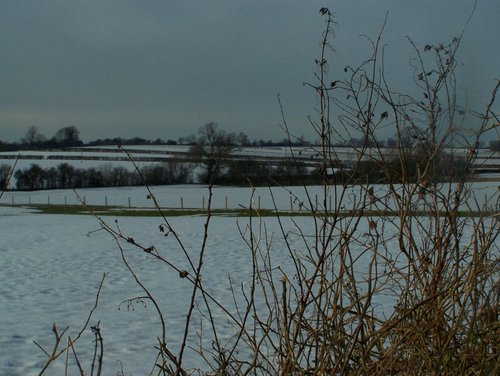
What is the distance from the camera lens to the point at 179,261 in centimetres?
1363

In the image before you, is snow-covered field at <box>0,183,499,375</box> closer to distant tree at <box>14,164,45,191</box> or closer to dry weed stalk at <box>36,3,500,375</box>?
dry weed stalk at <box>36,3,500,375</box>

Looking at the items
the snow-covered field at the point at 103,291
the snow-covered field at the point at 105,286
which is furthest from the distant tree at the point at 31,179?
the snow-covered field at the point at 103,291

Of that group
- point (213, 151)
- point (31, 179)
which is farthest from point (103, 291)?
point (31, 179)

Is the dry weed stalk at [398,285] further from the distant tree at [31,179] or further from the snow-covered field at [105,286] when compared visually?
the distant tree at [31,179]

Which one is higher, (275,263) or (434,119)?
(434,119)

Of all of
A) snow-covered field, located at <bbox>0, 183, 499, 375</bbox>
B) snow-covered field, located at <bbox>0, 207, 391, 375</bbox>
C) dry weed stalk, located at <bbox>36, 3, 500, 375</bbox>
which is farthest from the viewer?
snow-covered field, located at <bbox>0, 207, 391, 375</bbox>

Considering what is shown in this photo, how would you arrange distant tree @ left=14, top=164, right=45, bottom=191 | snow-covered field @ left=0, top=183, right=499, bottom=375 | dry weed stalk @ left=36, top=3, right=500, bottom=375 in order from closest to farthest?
dry weed stalk @ left=36, top=3, right=500, bottom=375 → snow-covered field @ left=0, top=183, right=499, bottom=375 → distant tree @ left=14, top=164, right=45, bottom=191

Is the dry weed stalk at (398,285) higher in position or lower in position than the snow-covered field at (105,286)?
higher

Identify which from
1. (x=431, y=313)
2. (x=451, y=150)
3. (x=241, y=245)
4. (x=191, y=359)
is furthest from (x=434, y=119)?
(x=241, y=245)

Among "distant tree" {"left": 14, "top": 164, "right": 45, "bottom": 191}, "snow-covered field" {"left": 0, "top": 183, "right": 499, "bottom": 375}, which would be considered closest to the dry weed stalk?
"snow-covered field" {"left": 0, "top": 183, "right": 499, "bottom": 375}

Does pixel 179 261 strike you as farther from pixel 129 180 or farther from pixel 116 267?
pixel 129 180

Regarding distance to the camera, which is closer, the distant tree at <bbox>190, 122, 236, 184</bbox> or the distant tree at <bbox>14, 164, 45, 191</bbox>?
the distant tree at <bbox>190, 122, 236, 184</bbox>

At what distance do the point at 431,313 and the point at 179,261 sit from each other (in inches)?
451

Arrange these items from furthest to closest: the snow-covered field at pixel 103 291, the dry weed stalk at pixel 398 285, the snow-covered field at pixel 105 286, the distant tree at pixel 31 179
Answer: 1. the distant tree at pixel 31 179
2. the snow-covered field at pixel 103 291
3. the snow-covered field at pixel 105 286
4. the dry weed stalk at pixel 398 285
